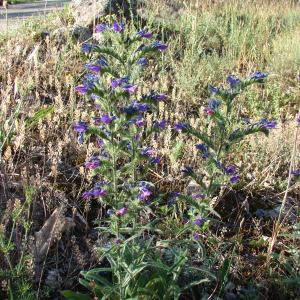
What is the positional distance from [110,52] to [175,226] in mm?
1321

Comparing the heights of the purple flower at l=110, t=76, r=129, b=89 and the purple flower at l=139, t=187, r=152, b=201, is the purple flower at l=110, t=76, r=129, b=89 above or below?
above

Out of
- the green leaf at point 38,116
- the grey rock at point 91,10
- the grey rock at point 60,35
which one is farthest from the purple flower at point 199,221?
the grey rock at point 91,10

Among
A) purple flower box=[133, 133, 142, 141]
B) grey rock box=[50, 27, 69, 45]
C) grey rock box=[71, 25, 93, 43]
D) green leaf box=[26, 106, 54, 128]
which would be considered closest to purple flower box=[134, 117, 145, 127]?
purple flower box=[133, 133, 142, 141]

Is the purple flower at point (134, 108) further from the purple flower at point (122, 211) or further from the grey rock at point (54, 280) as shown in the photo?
the grey rock at point (54, 280)

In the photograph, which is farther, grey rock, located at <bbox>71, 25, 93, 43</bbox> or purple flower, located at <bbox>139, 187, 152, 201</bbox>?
grey rock, located at <bbox>71, 25, 93, 43</bbox>

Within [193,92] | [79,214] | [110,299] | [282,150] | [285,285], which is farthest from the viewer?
[193,92]

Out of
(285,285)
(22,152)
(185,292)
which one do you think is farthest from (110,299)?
(22,152)

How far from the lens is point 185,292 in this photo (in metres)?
2.98

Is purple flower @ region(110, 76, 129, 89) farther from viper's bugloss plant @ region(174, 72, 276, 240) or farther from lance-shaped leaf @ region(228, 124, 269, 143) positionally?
lance-shaped leaf @ region(228, 124, 269, 143)

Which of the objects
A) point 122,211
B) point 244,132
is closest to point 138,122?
point 122,211

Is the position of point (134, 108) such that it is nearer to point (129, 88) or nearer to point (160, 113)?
point (129, 88)

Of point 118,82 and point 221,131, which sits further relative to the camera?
point 221,131

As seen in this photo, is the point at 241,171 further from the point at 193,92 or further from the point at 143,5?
the point at 143,5

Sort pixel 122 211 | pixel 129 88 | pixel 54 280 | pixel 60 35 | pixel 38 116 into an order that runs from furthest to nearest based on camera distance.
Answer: pixel 60 35 < pixel 38 116 < pixel 54 280 < pixel 122 211 < pixel 129 88
